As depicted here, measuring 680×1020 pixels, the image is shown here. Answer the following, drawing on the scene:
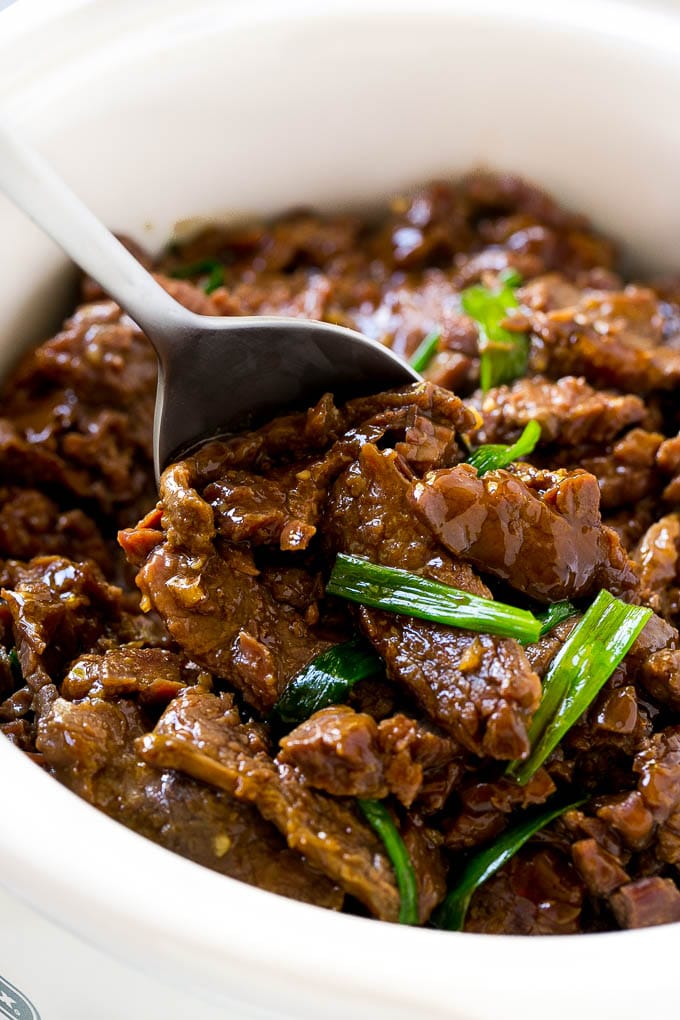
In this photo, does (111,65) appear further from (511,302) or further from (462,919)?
(462,919)

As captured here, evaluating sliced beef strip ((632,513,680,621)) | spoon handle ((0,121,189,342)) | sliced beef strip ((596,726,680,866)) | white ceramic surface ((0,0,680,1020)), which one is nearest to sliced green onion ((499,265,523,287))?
white ceramic surface ((0,0,680,1020))

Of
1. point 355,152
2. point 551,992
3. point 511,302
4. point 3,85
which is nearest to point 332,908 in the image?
point 551,992

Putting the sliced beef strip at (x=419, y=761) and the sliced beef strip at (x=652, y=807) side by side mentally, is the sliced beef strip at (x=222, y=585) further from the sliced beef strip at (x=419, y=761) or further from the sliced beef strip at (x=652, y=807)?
the sliced beef strip at (x=652, y=807)

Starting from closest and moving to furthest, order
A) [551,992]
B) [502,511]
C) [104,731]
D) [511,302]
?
[551,992]
[104,731]
[502,511]
[511,302]

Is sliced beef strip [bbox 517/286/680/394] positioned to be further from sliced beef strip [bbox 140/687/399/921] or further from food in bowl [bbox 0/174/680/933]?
sliced beef strip [bbox 140/687/399/921]

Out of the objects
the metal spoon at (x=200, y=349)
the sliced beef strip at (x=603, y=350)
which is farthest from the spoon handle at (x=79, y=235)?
the sliced beef strip at (x=603, y=350)
